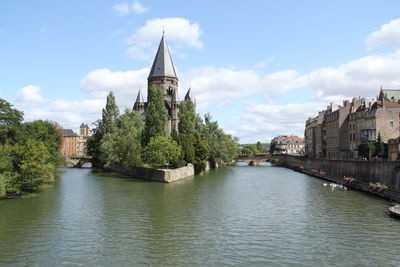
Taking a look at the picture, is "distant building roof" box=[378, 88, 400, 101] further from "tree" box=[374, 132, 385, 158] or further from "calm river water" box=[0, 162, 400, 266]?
"calm river water" box=[0, 162, 400, 266]

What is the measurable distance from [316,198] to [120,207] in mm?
19518

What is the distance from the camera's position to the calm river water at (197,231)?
18.1 m

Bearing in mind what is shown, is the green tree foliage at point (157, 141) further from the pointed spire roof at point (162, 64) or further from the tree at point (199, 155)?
the pointed spire roof at point (162, 64)

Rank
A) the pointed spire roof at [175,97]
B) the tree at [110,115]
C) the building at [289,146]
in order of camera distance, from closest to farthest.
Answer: the tree at [110,115], the pointed spire roof at [175,97], the building at [289,146]

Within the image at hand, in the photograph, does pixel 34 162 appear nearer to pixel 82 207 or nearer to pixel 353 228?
pixel 82 207

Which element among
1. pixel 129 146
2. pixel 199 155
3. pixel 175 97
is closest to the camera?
pixel 129 146

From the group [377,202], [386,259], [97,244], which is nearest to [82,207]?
[97,244]

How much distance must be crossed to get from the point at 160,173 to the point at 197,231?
30.8 meters

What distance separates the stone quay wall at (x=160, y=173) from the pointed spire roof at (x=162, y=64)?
45982mm

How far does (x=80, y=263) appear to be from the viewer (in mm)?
17484

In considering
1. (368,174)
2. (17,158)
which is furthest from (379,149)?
(17,158)

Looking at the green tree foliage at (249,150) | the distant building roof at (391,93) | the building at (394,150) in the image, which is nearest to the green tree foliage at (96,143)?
the building at (394,150)

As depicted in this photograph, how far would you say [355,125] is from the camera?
68.8 metres

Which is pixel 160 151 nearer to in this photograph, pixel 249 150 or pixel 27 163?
pixel 27 163
